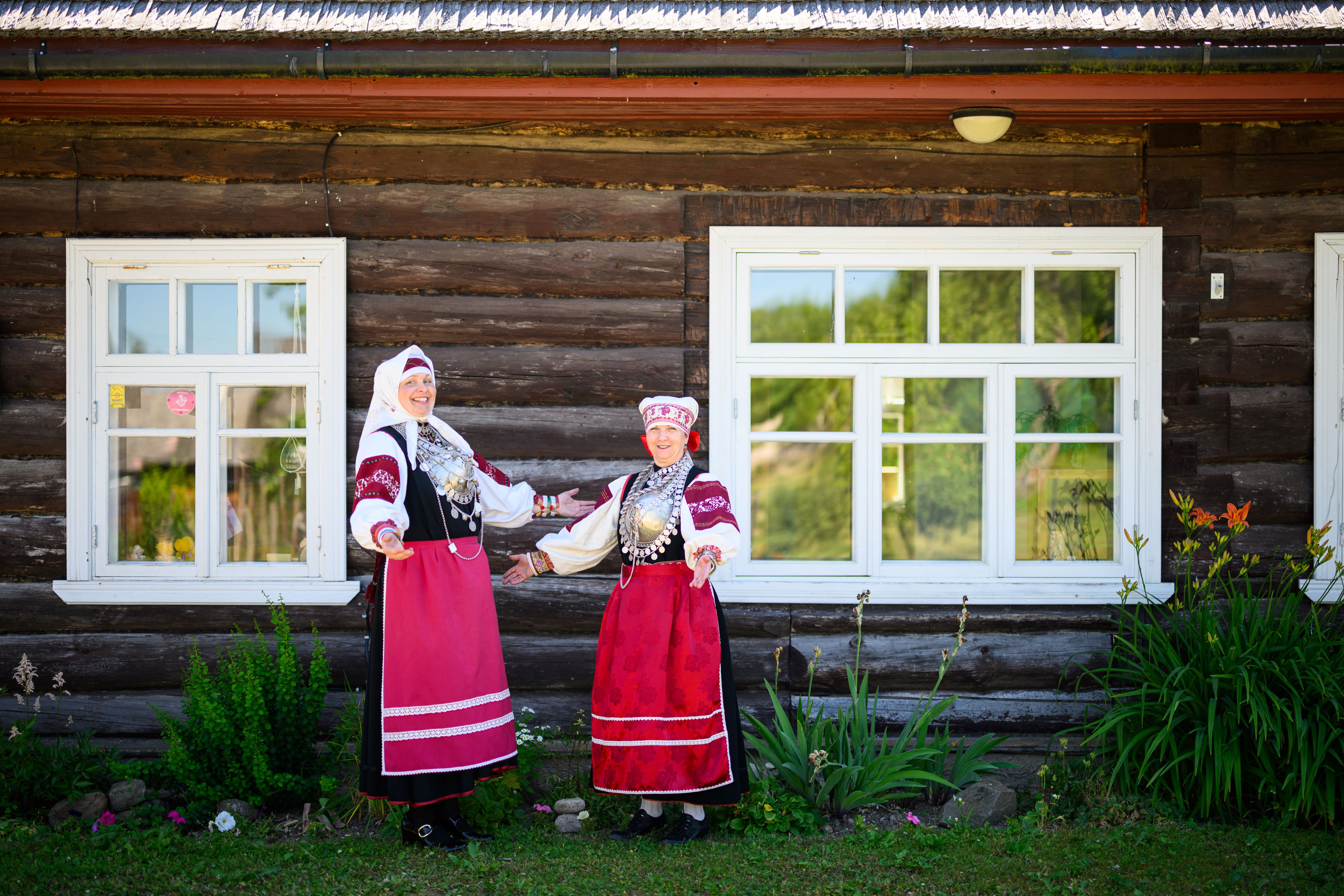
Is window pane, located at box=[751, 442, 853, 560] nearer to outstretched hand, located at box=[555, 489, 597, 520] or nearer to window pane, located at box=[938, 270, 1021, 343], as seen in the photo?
window pane, located at box=[938, 270, 1021, 343]

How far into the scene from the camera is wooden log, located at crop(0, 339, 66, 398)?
4.18 m

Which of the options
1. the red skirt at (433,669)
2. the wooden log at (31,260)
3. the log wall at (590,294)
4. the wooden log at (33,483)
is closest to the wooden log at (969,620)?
the log wall at (590,294)

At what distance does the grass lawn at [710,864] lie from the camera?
124 inches

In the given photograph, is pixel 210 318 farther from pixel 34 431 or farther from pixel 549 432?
pixel 549 432

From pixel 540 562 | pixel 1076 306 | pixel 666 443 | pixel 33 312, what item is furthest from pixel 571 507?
pixel 33 312

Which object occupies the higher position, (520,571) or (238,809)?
(520,571)

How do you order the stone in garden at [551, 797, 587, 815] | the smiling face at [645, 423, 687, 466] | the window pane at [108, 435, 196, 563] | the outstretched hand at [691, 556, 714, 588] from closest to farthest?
1. the outstretched hand at [691, 556, 714, 588]
2. the smiling face at [645, 423, 687, 466]
3. the stone in garden at [551, 797, 587, 815]
4. the window pane at [108, 435, 196, 563]

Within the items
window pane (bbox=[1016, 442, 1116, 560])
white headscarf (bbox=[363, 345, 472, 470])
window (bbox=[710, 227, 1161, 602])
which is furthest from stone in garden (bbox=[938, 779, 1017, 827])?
white headscarf (bbox=[363, 345, 472, 470])

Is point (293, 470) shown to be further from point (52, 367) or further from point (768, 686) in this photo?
point (768, 686)

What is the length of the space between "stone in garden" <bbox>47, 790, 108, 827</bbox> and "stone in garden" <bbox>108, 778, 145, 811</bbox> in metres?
0.03

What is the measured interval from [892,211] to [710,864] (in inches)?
109

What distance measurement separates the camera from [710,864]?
331 cm

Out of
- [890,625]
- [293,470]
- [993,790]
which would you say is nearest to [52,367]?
[293,470]

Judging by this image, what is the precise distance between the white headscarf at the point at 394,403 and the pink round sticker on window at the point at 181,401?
51.6 inches
